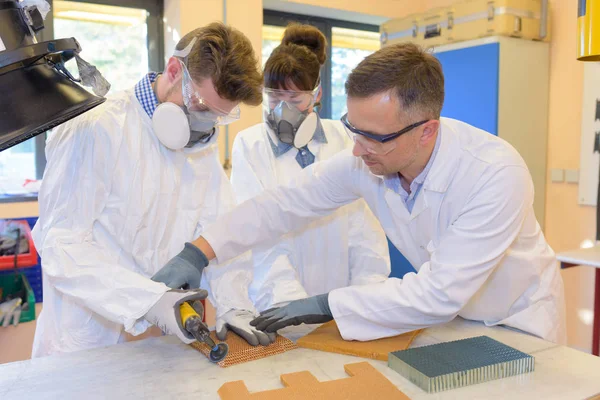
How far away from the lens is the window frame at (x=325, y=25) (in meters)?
3.77

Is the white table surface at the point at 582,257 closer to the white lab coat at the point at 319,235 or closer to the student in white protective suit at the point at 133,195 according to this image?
the white lab coat at the point at 319,235

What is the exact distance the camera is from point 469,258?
4.09 feet

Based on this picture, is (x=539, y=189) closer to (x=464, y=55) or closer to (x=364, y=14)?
(x=464, y=55)

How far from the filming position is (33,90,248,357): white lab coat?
1.23 meters

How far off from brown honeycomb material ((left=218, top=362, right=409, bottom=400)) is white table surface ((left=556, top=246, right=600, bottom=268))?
5.90 ft

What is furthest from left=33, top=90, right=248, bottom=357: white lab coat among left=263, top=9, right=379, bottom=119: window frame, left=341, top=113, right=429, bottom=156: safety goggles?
left=263, top=9, right=379, bottom=119: window frame

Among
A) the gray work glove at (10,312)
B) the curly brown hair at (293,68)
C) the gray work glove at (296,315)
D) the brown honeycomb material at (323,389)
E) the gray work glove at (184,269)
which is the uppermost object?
the curly brown hair at (293,68)

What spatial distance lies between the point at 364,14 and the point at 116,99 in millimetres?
2830

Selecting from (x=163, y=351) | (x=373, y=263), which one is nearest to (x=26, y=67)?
(x=163, y=351)

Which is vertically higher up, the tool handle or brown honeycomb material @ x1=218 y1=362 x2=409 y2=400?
the tool handle

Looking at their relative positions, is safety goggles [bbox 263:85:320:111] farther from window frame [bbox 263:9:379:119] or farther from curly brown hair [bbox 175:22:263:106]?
window frame [bbox 263:9:379:119]

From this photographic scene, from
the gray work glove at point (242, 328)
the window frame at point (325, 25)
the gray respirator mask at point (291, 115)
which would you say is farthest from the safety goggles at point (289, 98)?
the window frame at point (325, 25)

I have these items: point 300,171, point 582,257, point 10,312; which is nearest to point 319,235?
point 300,171

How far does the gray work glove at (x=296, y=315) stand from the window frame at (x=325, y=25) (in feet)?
8.53
